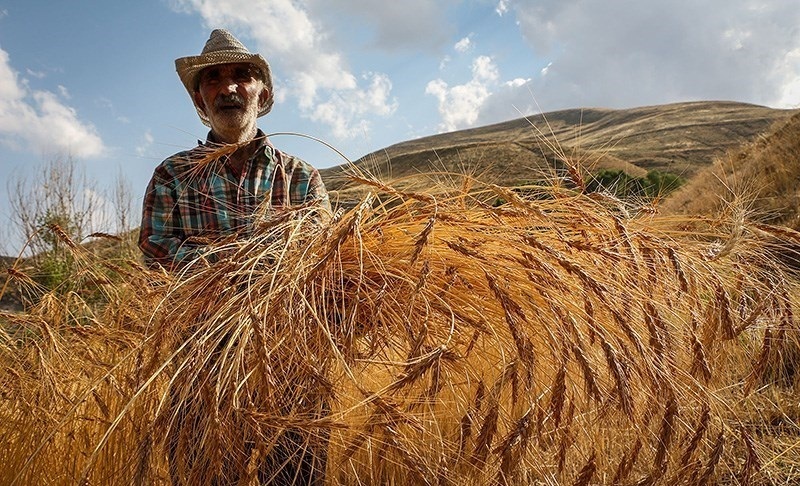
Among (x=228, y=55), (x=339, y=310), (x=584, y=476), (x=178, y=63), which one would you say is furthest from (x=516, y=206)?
(x=178, y=63)

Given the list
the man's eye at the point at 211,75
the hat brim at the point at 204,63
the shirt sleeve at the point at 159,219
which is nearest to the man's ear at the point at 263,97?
the hat brim at the point at 204,63

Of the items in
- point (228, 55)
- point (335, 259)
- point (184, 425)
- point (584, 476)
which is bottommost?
point (584, 476)

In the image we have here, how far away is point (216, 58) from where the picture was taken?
77.8 inches

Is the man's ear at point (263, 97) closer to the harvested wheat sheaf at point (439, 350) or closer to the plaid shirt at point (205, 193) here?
the plaid shirt at point (205, 193)

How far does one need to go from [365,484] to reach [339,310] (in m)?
0.59

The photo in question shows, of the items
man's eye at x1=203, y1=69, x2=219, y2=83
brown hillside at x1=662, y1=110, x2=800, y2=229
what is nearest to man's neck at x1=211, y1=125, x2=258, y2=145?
man's eye at x1=203, y1=69, x2=219, y2=83

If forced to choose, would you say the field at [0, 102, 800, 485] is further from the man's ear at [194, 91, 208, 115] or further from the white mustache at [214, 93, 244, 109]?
the man's ear at [194, 91, 208, 115]

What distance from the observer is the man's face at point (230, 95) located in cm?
198

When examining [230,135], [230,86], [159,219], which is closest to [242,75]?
[230,86]

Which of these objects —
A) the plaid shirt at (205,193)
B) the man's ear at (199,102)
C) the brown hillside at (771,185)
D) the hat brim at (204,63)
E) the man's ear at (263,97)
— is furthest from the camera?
the brown hillside at (771,185)

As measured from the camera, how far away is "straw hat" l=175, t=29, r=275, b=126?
1.98 metres

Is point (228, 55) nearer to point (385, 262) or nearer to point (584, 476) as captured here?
point (385, 262)

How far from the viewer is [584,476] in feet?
3.19

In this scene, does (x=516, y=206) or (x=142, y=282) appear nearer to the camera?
(x=516, y=206)
